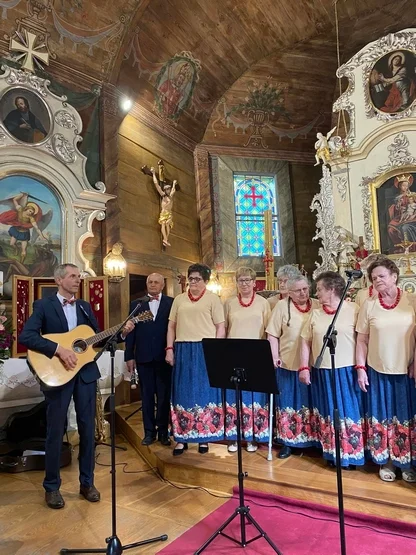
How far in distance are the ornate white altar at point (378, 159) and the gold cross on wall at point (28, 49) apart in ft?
17.9

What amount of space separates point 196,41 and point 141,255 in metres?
4.97

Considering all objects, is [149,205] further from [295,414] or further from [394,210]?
[295,414]

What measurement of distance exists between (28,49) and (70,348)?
18.8 feet

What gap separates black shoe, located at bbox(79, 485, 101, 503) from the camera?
3750 millimetres

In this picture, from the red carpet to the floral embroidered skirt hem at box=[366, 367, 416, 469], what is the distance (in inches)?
18.6

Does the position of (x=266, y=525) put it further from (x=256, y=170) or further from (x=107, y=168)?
(x=256, y=170)

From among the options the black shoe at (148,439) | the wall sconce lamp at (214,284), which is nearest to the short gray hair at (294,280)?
the black shoe at (148,439)

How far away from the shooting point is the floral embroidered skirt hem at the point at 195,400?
4.16m

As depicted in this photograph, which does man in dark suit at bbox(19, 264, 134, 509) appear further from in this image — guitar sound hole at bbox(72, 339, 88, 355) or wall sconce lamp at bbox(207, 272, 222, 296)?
wall sconce lamp at bbox(207, 272, 222, 296)

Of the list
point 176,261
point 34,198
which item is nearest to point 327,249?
point 176,261

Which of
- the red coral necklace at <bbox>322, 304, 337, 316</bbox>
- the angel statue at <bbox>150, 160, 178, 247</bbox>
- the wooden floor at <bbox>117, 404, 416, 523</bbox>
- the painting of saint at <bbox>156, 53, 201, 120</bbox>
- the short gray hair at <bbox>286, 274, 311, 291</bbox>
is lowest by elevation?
the wooden floor at <bbox>117, 404, 416, 523</bbox>

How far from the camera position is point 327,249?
8734 mm

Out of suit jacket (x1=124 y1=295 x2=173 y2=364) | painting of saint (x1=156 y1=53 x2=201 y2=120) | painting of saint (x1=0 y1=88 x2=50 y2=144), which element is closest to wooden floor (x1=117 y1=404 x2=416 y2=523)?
suit jacket (x1=124 y1=295 x2=173 y2=364)

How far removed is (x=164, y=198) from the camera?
10.1 metres
